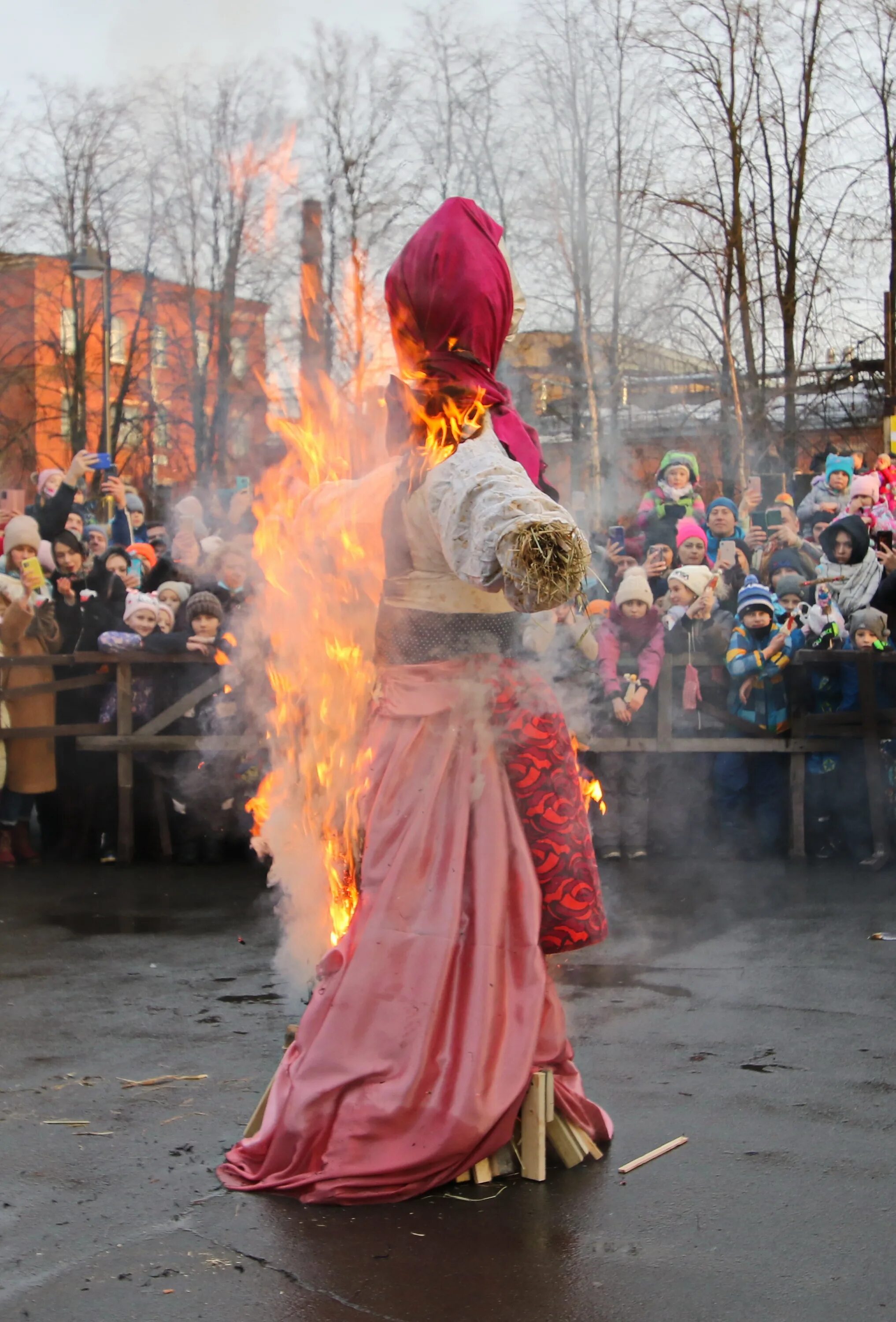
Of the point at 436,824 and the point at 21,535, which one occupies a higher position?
the point at 21,535

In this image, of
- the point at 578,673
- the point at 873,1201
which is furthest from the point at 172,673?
the point at 873,1201

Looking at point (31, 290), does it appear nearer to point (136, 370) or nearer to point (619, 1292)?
point (136, 370)

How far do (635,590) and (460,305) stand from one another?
17.0ft

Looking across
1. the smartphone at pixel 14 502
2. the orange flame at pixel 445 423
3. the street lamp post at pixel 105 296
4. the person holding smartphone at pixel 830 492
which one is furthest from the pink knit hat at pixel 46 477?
the orange flame at pixel 445 423

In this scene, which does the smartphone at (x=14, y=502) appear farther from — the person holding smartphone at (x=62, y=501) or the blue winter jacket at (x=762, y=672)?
the blue winter jacket at (x=762, y=672)

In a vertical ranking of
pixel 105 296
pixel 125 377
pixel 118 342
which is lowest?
pixel 125 377

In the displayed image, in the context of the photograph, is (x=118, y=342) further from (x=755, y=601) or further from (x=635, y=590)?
(x=755, y=601)

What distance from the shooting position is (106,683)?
30.9ft

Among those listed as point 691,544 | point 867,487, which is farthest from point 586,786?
point 867,487

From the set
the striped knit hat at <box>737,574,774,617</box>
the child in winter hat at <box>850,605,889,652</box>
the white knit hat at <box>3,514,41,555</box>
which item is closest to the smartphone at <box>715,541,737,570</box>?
the striped knit hat at <box>737,574,774,617</box>

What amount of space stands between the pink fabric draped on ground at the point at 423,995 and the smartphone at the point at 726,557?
6.03 metres

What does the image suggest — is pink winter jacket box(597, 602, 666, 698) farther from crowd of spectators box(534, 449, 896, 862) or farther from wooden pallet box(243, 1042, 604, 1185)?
wooden pallet box(243, 1042, 604, 1185)

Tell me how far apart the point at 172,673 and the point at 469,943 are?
5.93 m

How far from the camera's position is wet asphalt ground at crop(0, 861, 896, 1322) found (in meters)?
3.14
